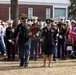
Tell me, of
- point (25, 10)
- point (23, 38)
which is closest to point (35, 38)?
point (23, 38)

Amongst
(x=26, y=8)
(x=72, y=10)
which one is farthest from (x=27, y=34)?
(x=72, y=10)

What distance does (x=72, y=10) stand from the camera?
50.6 metres

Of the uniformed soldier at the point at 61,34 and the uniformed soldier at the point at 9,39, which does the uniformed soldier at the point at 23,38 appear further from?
the uniformed soldier at the point at 61,34

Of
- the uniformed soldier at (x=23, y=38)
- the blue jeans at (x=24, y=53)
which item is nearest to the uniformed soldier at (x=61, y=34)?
the uniformed soldier at (x=23, y=38)

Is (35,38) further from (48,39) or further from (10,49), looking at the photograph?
(48,39)

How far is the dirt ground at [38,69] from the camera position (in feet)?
39.5

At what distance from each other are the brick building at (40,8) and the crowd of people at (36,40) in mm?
26507

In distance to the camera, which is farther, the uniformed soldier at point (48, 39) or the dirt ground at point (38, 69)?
the uniformed soldier at point (48, 39)

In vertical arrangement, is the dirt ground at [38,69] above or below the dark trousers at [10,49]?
below

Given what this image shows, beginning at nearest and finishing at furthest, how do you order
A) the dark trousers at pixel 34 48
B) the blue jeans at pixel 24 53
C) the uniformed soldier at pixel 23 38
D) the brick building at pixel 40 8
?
1. the uniformed soldier at pixel 23 38
2. the blue jeans at pixel 24 53
3. the dark trousers at pixel 34 48
4. the brick building at pixel 40 8

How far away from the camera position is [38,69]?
1264 cm

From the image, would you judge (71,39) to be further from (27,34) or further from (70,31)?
(27,34)

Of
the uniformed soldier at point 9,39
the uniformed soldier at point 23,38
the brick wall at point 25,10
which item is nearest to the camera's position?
the uniformed soldier at point 23,38

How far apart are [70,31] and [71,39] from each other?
39 cm
